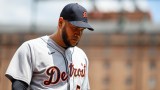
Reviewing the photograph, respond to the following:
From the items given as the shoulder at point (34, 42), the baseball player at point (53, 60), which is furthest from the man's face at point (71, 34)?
the shoulder at point (34, 42)

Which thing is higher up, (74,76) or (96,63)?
(74,76)

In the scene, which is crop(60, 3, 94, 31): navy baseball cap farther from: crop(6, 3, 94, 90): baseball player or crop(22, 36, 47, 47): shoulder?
crop(22, 36, 47, 47): shoulder

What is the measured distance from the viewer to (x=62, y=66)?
7.55 feet

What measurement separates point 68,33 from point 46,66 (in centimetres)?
17

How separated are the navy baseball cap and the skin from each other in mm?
20

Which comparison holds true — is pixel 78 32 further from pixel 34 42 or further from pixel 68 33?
pixel 34 42

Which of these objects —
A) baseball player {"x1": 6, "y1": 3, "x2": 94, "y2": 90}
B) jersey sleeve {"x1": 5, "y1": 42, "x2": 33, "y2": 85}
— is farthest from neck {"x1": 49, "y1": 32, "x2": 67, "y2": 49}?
jersey sleeve {"x1": 5, "y1": 42, "x2": 33, "y2": 85}

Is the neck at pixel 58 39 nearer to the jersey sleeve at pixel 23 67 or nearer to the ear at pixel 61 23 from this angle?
the ear at pixel 61 23

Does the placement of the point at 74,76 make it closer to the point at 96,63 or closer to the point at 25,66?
the point at 25,66

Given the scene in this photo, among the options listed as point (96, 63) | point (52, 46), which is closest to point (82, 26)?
point (52, 46)

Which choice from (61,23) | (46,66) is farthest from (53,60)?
(61,23)

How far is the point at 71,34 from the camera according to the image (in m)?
2.24

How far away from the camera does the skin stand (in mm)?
2236

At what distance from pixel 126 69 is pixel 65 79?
145ft
